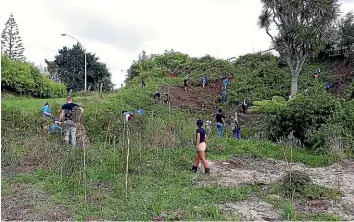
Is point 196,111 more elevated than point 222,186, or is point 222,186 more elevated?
point 196,111

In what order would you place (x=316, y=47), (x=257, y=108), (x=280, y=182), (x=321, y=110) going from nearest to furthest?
1. (x=280, y=182)
2. (x=321, y=110)
3. (x=257, y=108)
4. (x=316, y=47)

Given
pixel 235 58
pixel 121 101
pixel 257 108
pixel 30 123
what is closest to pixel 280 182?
pixel 30 123

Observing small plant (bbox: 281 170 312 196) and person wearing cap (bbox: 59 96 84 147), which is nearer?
small plant (bbox: 281 170 312 196)

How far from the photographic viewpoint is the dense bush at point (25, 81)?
27.5m

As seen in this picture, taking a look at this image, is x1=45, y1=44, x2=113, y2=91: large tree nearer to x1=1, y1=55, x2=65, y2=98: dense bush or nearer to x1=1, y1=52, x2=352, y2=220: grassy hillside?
x1=1, y1=55, x2=65, y2=98: dense bush

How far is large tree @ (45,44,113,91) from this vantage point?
4612 cm

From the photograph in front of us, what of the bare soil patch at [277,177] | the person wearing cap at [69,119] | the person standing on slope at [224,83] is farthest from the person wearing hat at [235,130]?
the person standing on slope at [224,83]

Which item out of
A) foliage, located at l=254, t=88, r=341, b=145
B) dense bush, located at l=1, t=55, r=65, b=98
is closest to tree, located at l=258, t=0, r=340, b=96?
foliage, located at l=254, t=88, r=341, b=145

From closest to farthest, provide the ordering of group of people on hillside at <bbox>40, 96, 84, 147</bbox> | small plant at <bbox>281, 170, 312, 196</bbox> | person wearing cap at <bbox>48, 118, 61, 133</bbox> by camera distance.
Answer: small plant at <bbox>281, 170, 312, 196</bbox> < group of people on hillside at <bbox>40, 96, 84, 147</bbox> < person wearing cap at <bbox>48, 118, 61, 133</bbox>

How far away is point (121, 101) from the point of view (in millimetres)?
23109

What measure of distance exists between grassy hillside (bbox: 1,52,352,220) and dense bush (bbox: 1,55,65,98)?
13428 mm

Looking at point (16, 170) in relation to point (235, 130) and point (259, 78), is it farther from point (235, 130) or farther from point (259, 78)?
point (259, 78)

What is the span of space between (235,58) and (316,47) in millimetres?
11144

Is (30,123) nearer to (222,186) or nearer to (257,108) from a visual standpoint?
(222,186)
